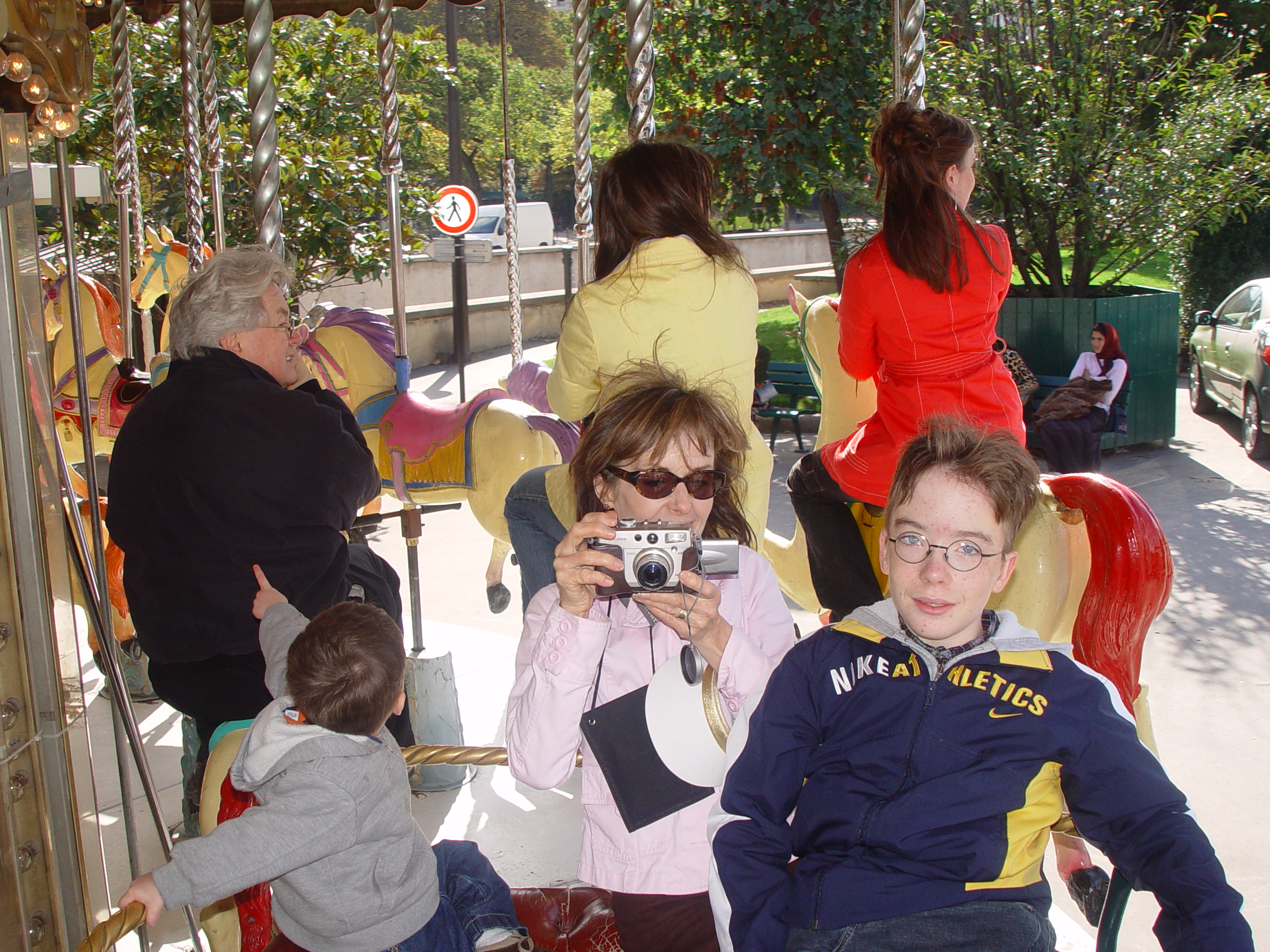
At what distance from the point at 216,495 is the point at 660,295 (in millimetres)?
1058

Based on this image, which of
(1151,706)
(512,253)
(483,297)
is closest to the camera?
(1151,706)

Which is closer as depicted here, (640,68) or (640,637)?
(640,637)

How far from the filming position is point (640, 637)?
1.93 meters

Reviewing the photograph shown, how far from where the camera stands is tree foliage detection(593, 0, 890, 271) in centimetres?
947

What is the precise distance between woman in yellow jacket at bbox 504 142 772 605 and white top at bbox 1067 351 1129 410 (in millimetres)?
6468

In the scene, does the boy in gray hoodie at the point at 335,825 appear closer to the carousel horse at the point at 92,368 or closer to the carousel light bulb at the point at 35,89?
the carousel light bulb at the point at 35,89

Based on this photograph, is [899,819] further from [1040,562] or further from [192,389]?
[192,389]

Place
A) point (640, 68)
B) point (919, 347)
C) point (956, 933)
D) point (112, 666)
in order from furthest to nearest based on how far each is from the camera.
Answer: point (919, 347) → point (640, 68) → point (112, 666) → point (956, 933)

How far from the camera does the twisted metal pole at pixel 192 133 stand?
353 cm

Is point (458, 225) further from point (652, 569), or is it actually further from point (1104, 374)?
point (652, 569)

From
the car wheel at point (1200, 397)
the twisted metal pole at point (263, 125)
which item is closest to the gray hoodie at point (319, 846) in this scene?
the twisted metal pole at point (263, 125)

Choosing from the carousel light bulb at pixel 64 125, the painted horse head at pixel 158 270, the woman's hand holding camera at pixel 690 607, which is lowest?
the woman's hand holding camera at pixel 690 607

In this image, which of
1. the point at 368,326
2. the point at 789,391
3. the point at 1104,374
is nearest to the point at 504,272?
the point at 789,391

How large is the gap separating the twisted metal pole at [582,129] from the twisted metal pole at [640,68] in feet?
0.73
